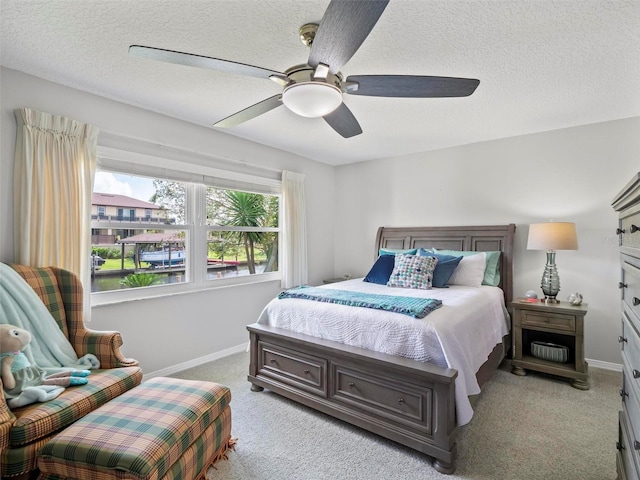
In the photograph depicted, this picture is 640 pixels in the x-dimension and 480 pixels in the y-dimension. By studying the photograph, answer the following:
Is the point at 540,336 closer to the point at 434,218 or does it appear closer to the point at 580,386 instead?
the point at 580,386

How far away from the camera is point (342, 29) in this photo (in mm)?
1343

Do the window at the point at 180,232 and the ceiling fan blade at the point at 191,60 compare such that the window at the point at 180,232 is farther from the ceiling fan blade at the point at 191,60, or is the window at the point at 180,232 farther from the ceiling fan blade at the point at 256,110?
the ceiling fan blade at the point at 191,60

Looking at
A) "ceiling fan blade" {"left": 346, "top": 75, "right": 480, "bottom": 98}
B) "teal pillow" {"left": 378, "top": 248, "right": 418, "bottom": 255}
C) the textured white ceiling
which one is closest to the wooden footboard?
"ceiling fan blade" {"left": 346, "top": 75, "right": 480, "bottom": 98}

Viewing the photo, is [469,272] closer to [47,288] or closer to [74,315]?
[74,315]

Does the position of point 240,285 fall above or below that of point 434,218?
below

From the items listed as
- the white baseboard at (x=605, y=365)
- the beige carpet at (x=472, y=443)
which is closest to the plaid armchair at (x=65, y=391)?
the beige carpet at (x=472, y=443)

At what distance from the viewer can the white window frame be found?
9.23 ft

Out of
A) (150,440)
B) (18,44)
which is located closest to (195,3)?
(18,44)

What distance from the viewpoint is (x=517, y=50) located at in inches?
79.7

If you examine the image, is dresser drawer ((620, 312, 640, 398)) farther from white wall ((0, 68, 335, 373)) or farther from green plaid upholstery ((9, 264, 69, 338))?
white wall ((0, 68, 335, 373))

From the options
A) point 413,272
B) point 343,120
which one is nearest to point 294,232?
point 413,272

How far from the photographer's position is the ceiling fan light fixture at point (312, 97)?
170 centimetres

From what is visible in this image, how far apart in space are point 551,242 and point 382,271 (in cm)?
157

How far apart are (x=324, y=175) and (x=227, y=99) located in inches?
95.3
